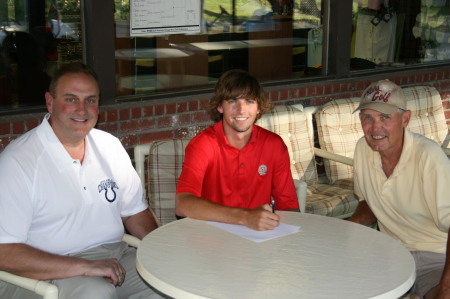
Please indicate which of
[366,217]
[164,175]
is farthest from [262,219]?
[164,175]

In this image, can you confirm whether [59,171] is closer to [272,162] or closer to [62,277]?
[62,277]

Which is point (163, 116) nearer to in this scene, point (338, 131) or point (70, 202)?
point (338, 131)

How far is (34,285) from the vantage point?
2.75 metres

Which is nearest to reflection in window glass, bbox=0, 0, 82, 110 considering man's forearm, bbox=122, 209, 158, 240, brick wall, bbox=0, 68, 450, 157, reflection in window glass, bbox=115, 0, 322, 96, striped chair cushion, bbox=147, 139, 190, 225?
brick wall, bbox=0, 68, 450, 157

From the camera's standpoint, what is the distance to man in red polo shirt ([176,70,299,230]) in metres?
3.55

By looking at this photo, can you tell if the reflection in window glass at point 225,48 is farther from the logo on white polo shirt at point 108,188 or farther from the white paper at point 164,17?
the logo on white polo shirt at point 108,188

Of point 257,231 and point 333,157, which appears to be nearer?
point 257,231

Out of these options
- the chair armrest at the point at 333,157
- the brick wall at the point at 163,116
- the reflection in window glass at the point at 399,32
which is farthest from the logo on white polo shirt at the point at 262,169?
the reflection in window glass at the point at 399,32

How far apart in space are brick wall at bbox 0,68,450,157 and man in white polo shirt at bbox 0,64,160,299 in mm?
825

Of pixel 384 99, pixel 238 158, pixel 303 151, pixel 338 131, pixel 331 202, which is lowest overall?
pixel 331 202

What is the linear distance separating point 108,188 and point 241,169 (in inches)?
26.5

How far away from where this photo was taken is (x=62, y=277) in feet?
9.70

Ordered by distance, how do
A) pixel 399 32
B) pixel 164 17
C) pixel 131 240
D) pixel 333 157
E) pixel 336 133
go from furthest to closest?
1. pixel 399 32
2. pixel 336 133
3. pixel 333 157
4. pixel 164 17
5. pixel 131 240

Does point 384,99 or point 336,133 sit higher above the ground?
point 384,99
